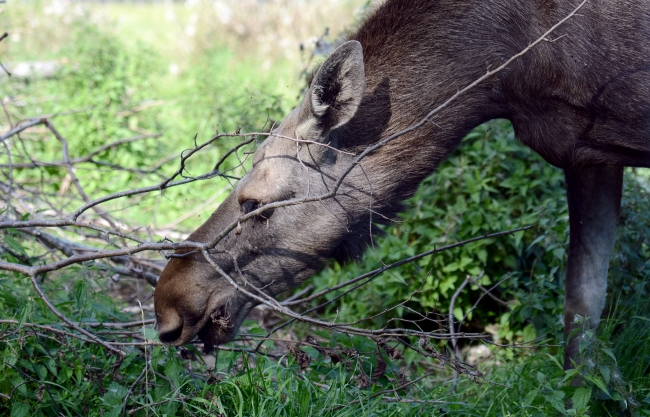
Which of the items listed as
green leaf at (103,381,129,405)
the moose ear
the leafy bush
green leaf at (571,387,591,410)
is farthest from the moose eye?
green leaf at (571,387,591,410)

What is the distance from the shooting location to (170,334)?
3.20 meters

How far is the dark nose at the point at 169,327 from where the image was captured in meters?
3.16

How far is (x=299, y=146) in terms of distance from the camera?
322 centimetres

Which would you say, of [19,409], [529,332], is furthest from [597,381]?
[19,409]

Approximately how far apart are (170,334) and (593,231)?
91.7 inches

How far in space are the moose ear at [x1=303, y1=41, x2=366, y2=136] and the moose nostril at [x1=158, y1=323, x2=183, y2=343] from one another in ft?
3.75

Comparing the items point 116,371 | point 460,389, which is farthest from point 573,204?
point 116,371

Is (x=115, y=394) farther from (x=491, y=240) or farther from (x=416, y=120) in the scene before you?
(x=491, y=240)

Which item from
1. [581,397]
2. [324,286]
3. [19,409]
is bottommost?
[324,286]

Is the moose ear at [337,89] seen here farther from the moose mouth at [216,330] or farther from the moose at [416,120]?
the moose mouth at [216,330]

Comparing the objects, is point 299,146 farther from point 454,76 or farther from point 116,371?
point 116,371

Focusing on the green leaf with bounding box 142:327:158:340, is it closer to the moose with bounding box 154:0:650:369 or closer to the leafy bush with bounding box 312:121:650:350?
the moose with bounding box 154:0:650:369

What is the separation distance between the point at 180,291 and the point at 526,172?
2.70 m

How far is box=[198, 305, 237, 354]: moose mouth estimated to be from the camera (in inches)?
128
